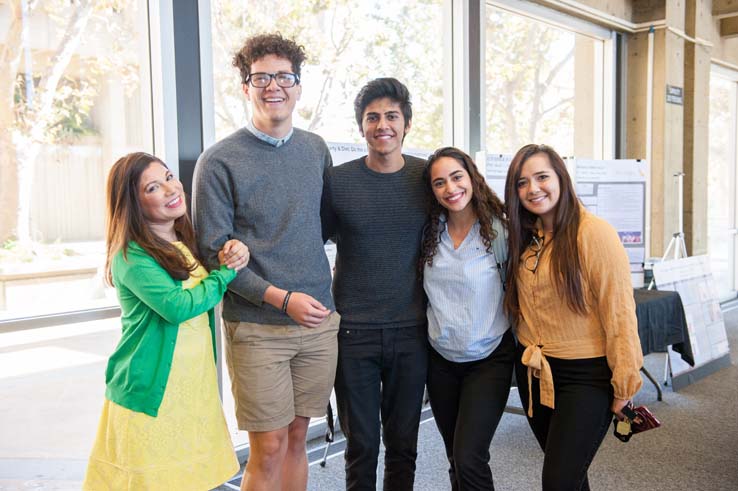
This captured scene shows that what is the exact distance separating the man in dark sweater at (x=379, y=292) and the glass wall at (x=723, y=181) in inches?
236

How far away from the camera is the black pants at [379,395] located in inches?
82.7

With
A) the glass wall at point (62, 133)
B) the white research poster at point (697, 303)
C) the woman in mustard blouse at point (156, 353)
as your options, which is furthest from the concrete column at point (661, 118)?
the woman in mustard blouse at point (156, 353)

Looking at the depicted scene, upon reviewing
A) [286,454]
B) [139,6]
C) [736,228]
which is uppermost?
[139,6]

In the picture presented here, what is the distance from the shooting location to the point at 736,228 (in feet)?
24.5

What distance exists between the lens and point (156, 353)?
5.74ft

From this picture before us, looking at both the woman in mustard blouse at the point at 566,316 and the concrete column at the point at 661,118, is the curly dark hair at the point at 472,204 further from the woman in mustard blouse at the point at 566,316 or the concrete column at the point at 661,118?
the concrete column at the point at 661,118

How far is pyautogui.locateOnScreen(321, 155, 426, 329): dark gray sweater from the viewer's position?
210cm

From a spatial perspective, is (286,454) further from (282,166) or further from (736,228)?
(736,228)

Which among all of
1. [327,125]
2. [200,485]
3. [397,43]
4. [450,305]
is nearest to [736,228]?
[397,43]

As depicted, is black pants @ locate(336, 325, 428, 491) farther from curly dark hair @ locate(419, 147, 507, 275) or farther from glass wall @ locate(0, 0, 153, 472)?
glass wall @ locate(0, 0, 153, 472)

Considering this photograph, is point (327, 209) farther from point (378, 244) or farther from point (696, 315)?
point (696, 315)

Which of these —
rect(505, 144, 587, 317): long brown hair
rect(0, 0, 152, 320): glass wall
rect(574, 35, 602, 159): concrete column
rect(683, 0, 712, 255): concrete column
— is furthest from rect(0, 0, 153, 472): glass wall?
rect(683, 0, 712, 255): concrete column

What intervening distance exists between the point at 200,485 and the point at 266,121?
3.46ft

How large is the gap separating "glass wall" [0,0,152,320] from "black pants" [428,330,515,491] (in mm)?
1515
